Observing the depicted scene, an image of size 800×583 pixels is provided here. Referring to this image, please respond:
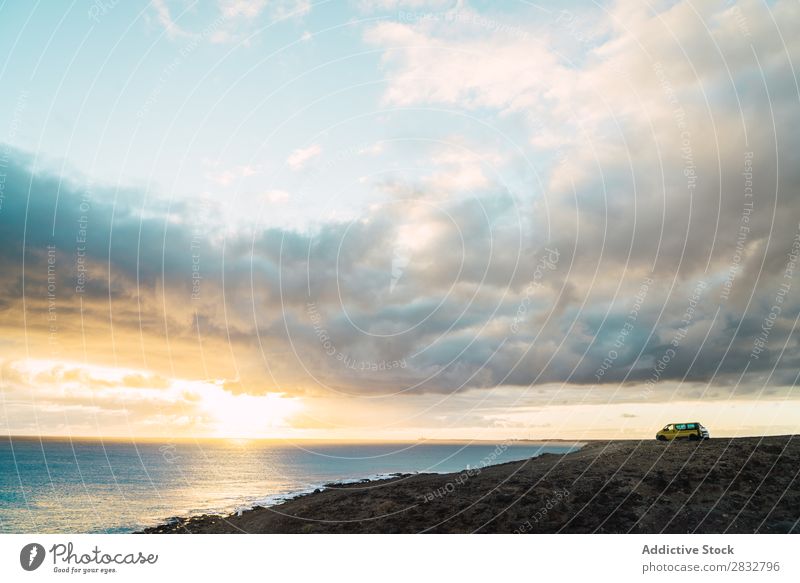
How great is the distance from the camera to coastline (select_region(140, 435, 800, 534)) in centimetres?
3114

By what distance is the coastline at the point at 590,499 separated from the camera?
31.1 meters

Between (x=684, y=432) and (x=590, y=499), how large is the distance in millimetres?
21293

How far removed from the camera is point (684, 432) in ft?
Result: 161

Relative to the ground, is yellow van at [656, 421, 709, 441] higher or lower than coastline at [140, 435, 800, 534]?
higher

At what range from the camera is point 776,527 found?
30.1 meters

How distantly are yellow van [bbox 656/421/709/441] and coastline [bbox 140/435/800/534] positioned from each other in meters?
6.43

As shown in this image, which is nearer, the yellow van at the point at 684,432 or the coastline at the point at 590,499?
the coastline at the point at 590,499

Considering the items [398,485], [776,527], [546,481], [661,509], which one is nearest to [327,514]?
[398,485]

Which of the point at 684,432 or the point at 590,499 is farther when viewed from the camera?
the point at 684,432

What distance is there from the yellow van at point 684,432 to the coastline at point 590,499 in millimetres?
6431

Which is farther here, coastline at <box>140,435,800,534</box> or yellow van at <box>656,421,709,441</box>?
yellow van at <box>656,421,709,441</box>
